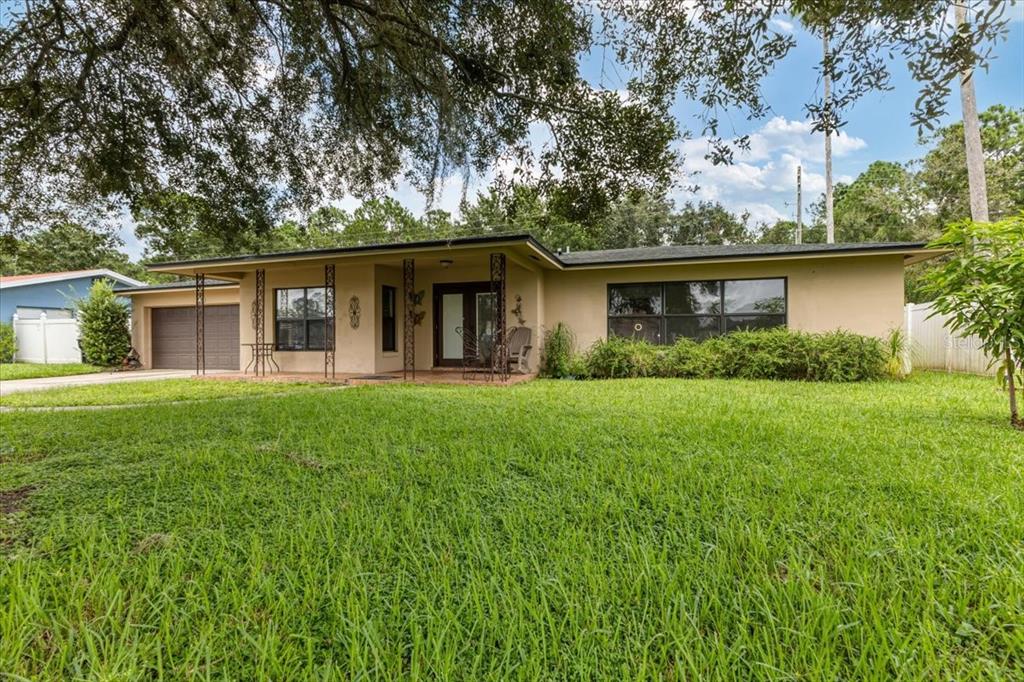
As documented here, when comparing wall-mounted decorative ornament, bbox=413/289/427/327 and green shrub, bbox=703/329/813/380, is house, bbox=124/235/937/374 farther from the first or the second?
green shrub, bbox=703/329/813/380

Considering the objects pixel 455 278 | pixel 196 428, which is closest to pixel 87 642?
pixel 196 428

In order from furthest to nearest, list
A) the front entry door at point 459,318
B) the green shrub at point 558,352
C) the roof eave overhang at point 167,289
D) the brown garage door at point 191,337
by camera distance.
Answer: the brown garage door at point 191,337
the roof eave overhang at point 167,289
the front entry door at point 459,318
the green shrub at point 558,352

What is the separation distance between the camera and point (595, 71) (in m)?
4.59

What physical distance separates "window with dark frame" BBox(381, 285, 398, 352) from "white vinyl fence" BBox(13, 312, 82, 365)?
12.0 m

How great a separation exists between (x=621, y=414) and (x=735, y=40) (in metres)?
3.63

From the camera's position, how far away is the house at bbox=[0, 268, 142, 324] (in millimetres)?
17391

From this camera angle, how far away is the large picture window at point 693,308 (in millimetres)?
10164

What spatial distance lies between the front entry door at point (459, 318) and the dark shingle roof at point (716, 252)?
2.23 metres

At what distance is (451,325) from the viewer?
11.7m

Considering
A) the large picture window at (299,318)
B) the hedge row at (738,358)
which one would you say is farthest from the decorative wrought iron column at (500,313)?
the large picture window at (299,318)

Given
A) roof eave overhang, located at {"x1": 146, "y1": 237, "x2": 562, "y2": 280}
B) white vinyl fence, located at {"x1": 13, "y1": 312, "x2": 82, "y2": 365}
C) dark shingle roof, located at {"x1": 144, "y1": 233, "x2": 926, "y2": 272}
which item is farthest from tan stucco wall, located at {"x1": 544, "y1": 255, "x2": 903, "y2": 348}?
white vinyl fence, located at {"x1": 13, "y1": 312, "x2": 82, "y2": 365}

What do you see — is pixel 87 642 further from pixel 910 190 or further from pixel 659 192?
pixel 910 190

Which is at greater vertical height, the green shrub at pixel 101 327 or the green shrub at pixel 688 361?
the green shrub at pixel 101 327

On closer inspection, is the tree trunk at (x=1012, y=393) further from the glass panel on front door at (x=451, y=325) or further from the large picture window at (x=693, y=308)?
the glass panel on front door at (x=451, y=325)
